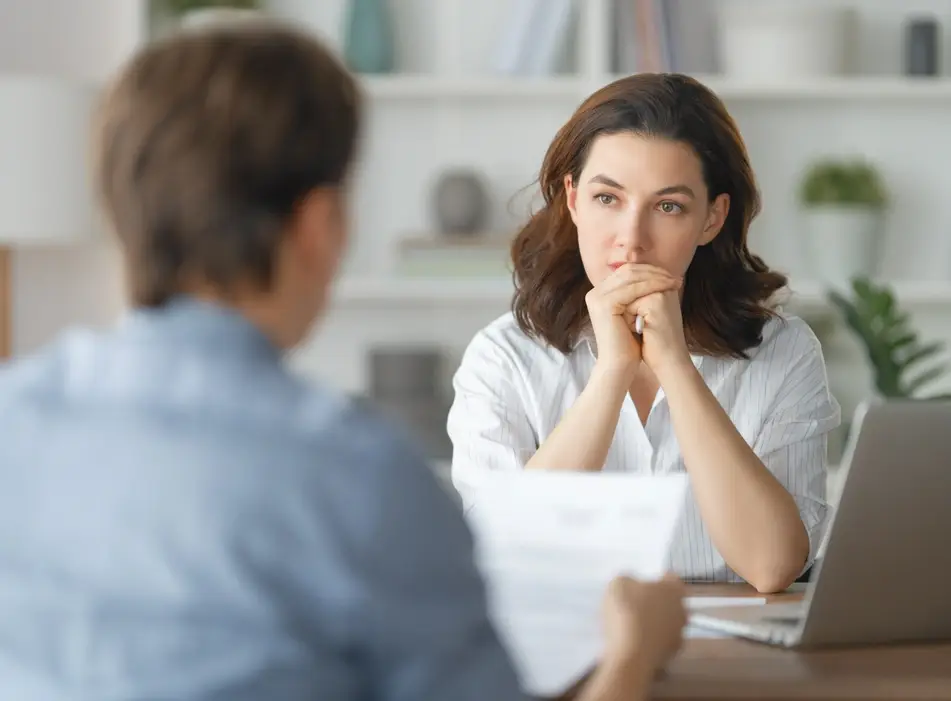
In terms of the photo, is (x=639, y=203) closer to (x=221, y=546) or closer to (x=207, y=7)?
(x=221, y=546)

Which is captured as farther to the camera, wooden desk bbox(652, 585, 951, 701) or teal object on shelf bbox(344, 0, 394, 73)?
teal object on shelf bbox(344, 0, 394, 73)

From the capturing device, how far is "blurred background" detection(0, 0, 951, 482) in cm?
335

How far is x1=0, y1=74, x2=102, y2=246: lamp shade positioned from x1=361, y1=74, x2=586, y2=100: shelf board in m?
0.69

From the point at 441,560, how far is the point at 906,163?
296 centimetres

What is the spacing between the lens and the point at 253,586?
0.79 meters

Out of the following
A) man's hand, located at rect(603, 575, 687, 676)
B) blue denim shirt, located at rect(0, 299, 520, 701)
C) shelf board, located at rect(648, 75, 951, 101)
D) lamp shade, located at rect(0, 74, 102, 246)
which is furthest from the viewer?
shelf board, located at rect(648, 75, 951, 101)

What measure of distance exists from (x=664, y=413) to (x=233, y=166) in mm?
1170

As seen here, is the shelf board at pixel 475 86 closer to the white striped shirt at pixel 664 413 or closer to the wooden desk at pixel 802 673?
the white striped shirt at pixel 664 413

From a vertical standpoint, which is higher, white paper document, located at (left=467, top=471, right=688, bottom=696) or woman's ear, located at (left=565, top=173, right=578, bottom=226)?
woman's ear, located at (left=565, top=173, right=578, bottom=226)

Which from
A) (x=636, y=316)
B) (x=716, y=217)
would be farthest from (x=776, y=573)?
(x=716, y=217)

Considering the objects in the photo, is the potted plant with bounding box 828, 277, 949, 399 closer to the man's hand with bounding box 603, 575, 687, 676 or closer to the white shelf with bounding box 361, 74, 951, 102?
the white shelf with bounding box 361, 74, 951, 102

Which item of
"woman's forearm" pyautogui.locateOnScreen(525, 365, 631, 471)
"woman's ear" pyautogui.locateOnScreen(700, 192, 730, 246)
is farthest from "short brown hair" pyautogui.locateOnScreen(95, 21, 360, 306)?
"woman's ear" pyautogui.locateOnScreen(700, 192, 730, 246)

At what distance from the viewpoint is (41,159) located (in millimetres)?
3170

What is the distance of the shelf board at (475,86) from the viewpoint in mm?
3340
